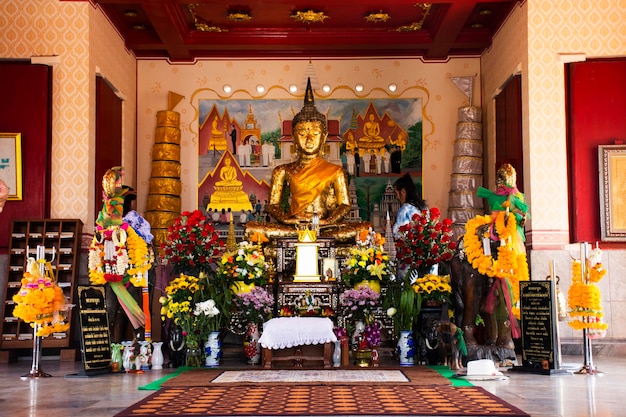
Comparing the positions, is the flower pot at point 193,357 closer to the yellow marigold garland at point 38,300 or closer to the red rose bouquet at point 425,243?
the yellow marigold garland at point 38,300

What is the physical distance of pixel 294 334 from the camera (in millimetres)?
8273

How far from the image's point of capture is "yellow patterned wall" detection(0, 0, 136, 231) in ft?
33.2

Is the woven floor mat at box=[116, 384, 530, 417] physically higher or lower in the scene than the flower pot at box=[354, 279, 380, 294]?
lower

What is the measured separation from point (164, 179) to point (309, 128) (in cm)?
218

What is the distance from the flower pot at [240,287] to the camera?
9070mm

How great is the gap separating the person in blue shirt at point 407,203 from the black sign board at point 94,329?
3649 millimetres

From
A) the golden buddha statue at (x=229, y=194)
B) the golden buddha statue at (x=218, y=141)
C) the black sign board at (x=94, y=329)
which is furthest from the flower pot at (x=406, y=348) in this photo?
the golden buddha statue at (x=218, y=141)

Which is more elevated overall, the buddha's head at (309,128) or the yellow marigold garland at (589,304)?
the buddha's head at (309,128)

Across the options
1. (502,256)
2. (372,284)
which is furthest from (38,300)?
(502,256)

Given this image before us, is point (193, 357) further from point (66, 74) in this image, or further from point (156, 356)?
point (66, 74)

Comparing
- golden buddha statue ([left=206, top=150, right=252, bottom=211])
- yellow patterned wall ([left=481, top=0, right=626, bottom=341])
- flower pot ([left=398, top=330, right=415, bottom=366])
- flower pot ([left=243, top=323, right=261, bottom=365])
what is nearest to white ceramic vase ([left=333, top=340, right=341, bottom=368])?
flower pot ([left=398, top=330, right=415, bottom=366])

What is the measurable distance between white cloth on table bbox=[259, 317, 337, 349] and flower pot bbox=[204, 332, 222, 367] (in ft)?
2.10

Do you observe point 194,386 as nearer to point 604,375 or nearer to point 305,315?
point 305,315

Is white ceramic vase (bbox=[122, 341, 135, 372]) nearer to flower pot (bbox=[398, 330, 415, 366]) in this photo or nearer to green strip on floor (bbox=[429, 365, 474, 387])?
flower pot (bbox=[398, 330, 415, 366])
